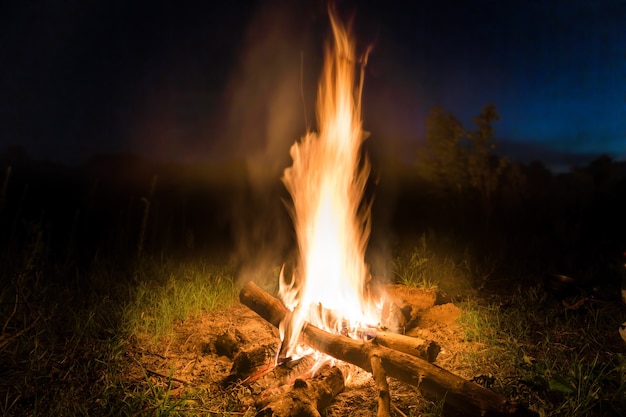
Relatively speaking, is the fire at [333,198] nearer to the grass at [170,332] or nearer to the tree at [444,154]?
the grass at [170,332]

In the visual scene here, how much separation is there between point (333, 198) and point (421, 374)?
2257mm

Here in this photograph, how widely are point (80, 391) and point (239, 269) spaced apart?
265 centimetres

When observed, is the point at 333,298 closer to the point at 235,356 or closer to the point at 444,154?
the point at 235,356

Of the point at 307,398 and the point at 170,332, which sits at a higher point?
the point at 307,398

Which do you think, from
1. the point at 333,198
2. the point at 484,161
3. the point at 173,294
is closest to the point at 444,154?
the point at 484,161

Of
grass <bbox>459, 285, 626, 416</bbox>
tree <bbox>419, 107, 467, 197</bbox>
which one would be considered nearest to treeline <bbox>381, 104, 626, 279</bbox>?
tree <bbox>419, 107, 467, 197</bbox>

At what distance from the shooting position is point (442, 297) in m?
4.06

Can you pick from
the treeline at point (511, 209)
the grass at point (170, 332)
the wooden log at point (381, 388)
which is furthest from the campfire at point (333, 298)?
the treeline at point (511, 209)

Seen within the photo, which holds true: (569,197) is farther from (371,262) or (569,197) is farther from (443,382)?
(443,382)

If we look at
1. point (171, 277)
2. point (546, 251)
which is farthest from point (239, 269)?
point (546, 251)

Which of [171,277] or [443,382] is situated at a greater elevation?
[443,382]

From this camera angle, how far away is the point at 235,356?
124 inches

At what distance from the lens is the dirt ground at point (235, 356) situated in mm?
2525

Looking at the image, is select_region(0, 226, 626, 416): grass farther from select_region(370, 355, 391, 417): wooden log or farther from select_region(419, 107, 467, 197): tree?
select_region(419, 107, 467, 197): tree
